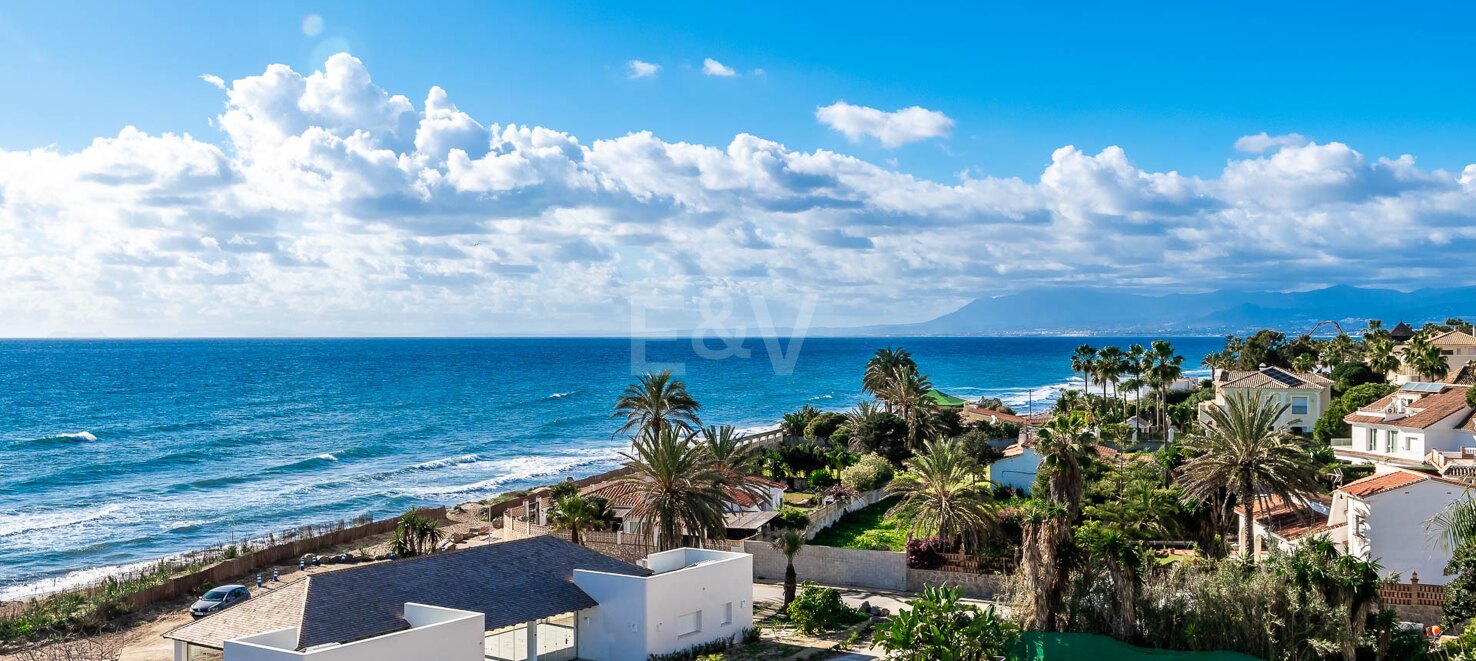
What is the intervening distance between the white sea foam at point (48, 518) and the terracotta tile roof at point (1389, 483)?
209 ft

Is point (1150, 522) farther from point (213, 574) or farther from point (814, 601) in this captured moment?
point (213, 574)

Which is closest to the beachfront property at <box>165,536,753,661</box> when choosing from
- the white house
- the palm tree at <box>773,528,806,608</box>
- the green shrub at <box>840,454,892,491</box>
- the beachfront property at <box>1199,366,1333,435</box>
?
the palm tree at <box>773,528,806,608</box>

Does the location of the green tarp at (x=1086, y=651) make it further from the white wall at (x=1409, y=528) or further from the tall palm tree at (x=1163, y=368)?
the tall palm tree at (x=1163, y=368)

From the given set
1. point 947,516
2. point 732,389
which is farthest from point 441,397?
point 947,516

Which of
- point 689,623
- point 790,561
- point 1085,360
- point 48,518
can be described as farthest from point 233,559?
point 1085,360

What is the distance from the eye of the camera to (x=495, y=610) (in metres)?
28.0

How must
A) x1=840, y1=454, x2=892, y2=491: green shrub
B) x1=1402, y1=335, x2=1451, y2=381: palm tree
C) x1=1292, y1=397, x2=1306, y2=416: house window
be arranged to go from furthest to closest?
x1=1292, y1=397, x2=1306, y2=416: house window < x1=1402, y1=335, x2=1451, y2=381: palm tree < x1=840, y1=454, x2=892, y2=491: green shrub

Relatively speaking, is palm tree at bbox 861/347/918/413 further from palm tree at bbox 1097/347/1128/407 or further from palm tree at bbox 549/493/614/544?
palm tree at bbox 549/493/614/544

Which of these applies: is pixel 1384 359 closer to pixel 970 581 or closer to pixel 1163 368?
pixel 1163 368

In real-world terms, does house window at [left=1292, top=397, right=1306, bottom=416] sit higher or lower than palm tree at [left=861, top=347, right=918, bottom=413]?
lower

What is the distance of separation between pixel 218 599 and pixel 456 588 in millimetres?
14793

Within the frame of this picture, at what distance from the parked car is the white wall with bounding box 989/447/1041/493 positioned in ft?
122

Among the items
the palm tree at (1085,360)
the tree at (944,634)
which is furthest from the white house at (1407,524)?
the palm tree at (1085,360)

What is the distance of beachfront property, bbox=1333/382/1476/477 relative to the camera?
49.6m
